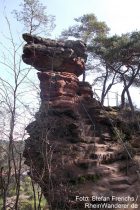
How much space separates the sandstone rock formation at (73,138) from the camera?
10211 millimetres

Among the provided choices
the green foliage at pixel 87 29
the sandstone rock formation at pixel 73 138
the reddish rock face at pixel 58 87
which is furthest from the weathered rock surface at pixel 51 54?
the green foliage at pixel 87 29

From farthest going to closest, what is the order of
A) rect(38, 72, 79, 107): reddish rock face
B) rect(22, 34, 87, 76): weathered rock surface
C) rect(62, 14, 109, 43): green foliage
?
rect(62, 14, 109, 43): green foliage → rect(22, 34, 87, 76): weathered rock surface → rect(38, 72, 79, 107): reddish rock face

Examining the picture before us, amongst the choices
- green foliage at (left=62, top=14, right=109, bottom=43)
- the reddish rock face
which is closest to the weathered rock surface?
the reddish rock face

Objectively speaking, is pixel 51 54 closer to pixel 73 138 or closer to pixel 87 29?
pixel 73 138

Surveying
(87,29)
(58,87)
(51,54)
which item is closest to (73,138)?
(58,87)

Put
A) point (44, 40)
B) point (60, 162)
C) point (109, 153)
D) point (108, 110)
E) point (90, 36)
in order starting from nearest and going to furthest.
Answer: point (60, 162)
point (109, 153)
point (44, 40)
point (108, 110)
point (90, 36)

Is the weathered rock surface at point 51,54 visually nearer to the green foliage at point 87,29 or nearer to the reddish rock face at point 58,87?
the reddish rock face at point 58,87

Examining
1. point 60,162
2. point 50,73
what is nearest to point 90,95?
point 50,73

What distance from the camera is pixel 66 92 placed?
14023mm

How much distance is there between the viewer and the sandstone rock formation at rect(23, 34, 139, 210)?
33.5 feet

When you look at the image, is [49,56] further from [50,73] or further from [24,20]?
[24,20]

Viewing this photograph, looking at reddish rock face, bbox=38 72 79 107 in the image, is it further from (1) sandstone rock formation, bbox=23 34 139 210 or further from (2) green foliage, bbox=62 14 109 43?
(2) green foliage, bbox=62 14 109 43

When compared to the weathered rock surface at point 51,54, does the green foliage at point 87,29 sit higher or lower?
higher

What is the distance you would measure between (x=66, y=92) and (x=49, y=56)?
1.78m
